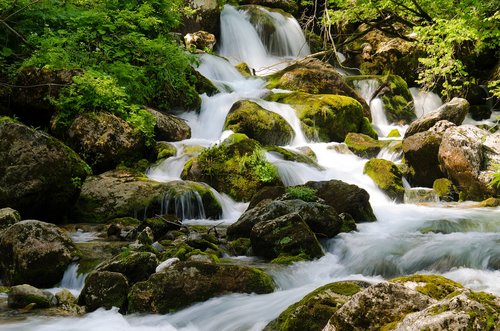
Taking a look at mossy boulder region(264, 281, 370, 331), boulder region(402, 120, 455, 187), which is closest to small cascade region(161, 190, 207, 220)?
mossy boulder region(264, 281, 370, 331)

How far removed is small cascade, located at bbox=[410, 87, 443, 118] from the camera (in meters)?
21.0

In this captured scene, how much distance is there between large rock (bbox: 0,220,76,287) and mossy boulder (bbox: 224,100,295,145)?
28.4 ft

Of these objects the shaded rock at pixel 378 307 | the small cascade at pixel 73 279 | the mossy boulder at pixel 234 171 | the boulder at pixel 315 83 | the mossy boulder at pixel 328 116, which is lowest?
the small cascade at pixel 73 279

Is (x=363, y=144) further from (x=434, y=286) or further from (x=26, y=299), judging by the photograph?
(x=434, y=286)

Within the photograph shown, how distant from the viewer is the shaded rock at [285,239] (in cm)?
718

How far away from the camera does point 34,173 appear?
8.77 meters

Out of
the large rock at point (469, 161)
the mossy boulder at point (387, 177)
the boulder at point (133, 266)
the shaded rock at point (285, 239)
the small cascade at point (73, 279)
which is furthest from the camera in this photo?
the mossy boulder at point (387, 177)

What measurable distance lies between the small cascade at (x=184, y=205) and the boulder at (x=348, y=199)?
2.48m

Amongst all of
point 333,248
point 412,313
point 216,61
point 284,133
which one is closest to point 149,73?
point 284,133

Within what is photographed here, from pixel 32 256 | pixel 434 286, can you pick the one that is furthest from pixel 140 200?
pixel 434 286

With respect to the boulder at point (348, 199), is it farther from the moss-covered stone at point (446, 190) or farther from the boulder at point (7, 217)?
the boulder at point (7, 217)

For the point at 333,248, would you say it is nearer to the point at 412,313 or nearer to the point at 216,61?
the point at 412,313

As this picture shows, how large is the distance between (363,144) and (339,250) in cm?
858

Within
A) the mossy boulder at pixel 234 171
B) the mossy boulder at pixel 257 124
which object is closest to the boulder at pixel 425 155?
the mossy boulder at pixel 257 124
